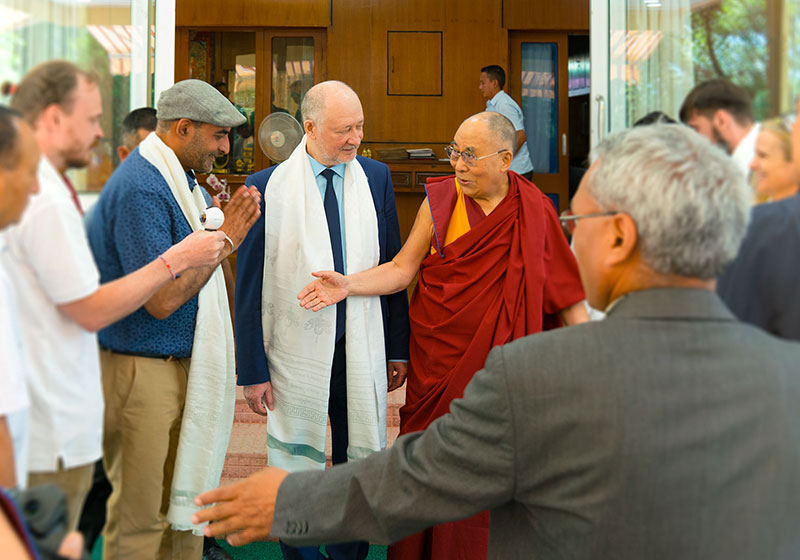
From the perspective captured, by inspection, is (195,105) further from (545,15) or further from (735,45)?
(545,15)

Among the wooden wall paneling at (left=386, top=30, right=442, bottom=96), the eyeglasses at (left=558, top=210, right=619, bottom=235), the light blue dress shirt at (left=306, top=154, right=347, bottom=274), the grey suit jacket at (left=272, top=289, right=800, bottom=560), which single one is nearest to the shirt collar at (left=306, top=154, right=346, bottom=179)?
the light blue dress shirt at (left=306, top=154, right=347, bottom=274)

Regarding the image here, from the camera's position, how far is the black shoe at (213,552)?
10.9 feet

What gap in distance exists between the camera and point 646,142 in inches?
53.7

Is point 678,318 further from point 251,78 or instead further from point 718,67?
point 251,78

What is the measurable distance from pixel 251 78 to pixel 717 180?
276 inches

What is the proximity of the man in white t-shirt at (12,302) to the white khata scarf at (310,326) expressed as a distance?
5.40 ft

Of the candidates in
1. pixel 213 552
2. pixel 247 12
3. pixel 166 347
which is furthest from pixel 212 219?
pixel 247 12

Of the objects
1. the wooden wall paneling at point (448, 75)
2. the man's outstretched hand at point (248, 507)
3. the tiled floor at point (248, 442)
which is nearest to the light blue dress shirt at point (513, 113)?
the wooden wall paneling at point (448, 75)

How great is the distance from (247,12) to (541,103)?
293 centimetres

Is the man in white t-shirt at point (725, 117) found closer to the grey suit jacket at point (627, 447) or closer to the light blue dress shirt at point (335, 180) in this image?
the grey suit jacket at point (627, 447)

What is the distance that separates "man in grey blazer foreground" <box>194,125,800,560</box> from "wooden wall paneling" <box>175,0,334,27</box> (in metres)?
6.74

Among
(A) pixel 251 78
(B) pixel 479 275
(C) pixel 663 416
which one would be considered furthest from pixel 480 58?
(C) pixel 663 416

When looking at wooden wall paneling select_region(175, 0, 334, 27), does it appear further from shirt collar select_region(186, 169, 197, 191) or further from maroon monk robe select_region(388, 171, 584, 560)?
shirt collar select_region(186, 169, 197, 191)

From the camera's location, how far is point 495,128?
9.18ft
